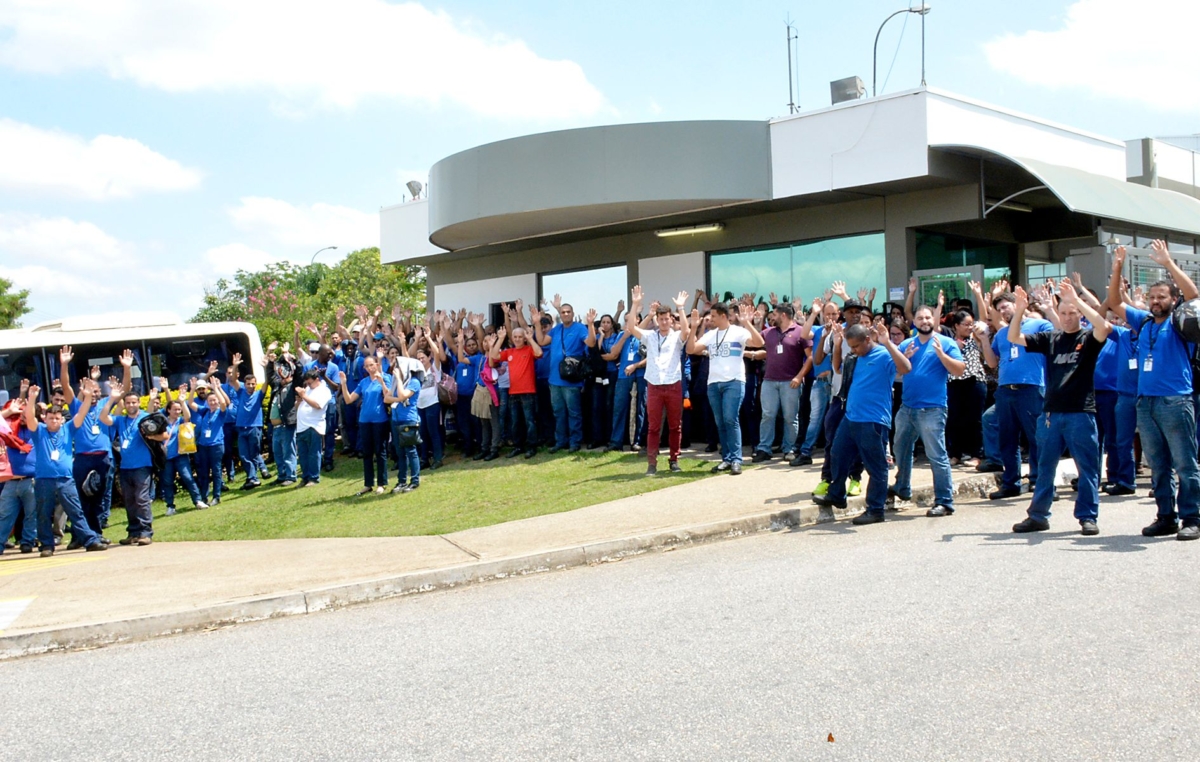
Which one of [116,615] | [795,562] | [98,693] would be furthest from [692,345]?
[98,693]

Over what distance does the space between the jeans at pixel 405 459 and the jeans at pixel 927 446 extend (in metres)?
5.98

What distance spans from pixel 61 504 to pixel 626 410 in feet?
22.5

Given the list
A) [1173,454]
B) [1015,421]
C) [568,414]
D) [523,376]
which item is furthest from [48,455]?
[1173,454]

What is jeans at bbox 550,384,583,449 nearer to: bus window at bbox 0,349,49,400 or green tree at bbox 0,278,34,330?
bus window at bbox 0,349,49,400

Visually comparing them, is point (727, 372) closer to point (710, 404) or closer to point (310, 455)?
point (710, 404)

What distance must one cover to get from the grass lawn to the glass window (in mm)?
6543

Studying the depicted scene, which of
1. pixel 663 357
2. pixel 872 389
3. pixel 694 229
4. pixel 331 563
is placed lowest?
pixel 331 563

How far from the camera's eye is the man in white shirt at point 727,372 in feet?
38.2

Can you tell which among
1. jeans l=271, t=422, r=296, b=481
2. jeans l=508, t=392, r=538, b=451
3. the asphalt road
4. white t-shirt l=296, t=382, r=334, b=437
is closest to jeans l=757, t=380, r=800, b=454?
jeans l=508, t=392, r=538, b=451

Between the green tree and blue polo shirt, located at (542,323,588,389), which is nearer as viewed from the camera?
blue polo shirt, located at (542,323,588,389)

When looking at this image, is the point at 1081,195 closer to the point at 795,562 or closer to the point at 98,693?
the point at 795,562

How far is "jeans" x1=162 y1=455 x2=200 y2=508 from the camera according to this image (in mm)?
14062

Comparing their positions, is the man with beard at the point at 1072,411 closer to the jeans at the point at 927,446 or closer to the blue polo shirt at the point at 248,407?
the jeans at the point at 927,446

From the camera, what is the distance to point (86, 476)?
38.9 feet
